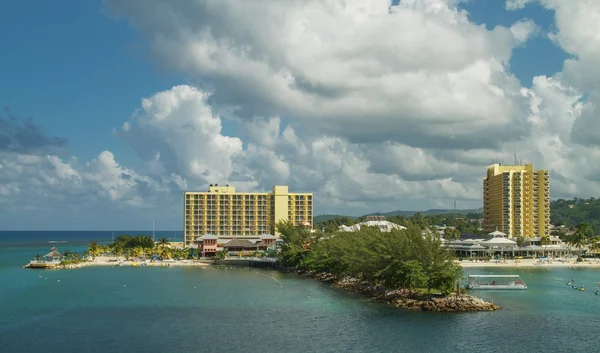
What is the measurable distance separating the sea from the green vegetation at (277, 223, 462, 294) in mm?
4113

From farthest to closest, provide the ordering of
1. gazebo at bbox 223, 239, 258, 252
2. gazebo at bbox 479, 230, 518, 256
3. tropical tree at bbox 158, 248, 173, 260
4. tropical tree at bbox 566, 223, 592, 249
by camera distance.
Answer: gazebo at bbox 223, 239, 258, 252, tropical tree at bbox 566, 223, 592, 249, gazebo at bbox 479, 230, 518, 256, tropical tree at bbox 158, 248, 173, 260

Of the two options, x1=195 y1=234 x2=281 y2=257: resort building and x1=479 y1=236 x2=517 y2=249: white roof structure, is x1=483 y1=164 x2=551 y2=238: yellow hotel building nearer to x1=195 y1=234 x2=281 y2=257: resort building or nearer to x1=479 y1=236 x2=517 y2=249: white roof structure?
x1=479 y1=236 x2=517 y2=249: white roof structure

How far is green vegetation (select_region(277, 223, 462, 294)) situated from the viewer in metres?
66.8

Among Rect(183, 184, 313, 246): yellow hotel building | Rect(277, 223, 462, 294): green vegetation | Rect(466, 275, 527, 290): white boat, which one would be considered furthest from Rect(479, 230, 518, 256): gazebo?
Rect(277, 223, 462, 294): green vegetation

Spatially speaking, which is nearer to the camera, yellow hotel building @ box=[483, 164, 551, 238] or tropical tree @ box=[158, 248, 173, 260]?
tropical tree @ box=[158, 248, 173, 260]

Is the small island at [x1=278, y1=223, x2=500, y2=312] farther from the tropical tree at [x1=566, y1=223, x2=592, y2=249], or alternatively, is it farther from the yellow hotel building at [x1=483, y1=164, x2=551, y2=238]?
the yellow hotel building at [x1=483, y1=164, x2=551, y2=238]

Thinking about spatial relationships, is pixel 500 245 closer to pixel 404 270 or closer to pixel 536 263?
pixel 536 263

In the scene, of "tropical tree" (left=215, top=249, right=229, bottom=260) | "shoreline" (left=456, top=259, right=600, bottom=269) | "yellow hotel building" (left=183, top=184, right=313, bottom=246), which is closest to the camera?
"shoreline" (left=456, top=259, right=600, bottom=269)

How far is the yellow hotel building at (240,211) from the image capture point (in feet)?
604

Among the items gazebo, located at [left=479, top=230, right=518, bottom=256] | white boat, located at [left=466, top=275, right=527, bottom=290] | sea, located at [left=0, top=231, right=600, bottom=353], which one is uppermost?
gazebo, located at [left=479, top=230, right=518, bottom=256]

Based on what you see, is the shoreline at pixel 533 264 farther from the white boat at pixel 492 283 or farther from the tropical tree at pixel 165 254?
the tropical tree at pixel 165 254

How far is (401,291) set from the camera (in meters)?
71.8

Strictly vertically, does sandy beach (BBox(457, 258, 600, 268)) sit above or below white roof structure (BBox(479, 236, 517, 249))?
below

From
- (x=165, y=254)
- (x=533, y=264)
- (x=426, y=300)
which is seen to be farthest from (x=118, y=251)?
(x=426, y=300)
